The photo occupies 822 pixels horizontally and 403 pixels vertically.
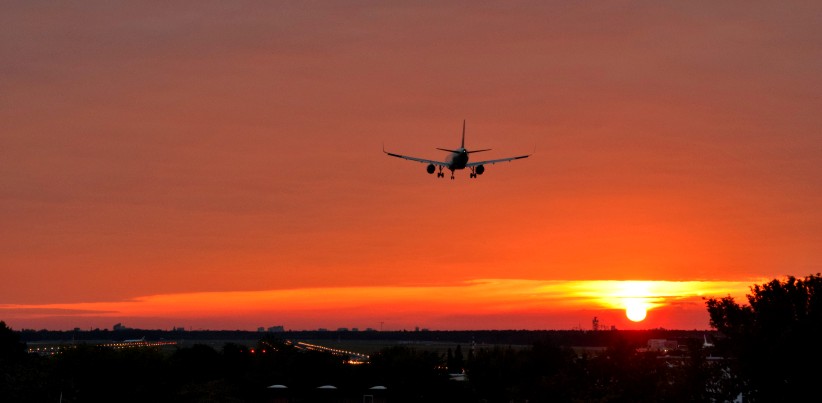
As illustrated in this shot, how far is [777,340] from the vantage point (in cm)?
9925

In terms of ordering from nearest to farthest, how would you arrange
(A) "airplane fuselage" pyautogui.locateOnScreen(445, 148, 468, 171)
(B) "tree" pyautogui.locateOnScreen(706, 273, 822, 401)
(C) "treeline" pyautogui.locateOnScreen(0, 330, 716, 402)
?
(B) "tree" pyautogui.locateOnScreen(706, 273, 822, 401), (C) "treeline" pyautogui.locateOnScreen(0, 330, 716, 402), (A) "airplane fuselage" pyautogui.locateOnScreen(445, 148, 468, 171)

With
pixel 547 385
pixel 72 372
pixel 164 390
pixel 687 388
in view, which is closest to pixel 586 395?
pixel 547 385

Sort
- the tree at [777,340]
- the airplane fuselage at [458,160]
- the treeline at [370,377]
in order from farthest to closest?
1. the airplane fuselage at [458,160]
2. the treeline at [370,377]
3. the tree at [777,340]

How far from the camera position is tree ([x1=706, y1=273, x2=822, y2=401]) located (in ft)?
323

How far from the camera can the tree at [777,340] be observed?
98500mm

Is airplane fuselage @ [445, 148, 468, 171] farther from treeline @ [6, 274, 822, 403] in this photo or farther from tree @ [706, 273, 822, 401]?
tree @ [706, 273, 822, 401]

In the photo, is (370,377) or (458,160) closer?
(458,160)

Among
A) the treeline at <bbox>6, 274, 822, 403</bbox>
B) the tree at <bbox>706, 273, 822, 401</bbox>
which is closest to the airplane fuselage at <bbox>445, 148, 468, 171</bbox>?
the treeline at <bbox>6, 274, 822, 403</bbox>

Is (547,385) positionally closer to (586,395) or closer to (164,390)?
(586,395)

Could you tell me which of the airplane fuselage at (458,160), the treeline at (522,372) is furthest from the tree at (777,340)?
the airplane fuselage at (458,160)

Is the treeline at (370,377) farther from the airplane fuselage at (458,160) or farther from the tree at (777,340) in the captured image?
the airplane fuselage at (458,160)

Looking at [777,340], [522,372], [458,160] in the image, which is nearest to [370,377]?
[522,372]

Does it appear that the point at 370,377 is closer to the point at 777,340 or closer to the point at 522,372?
the point at 522,372

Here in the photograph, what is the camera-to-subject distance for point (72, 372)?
156 metres
